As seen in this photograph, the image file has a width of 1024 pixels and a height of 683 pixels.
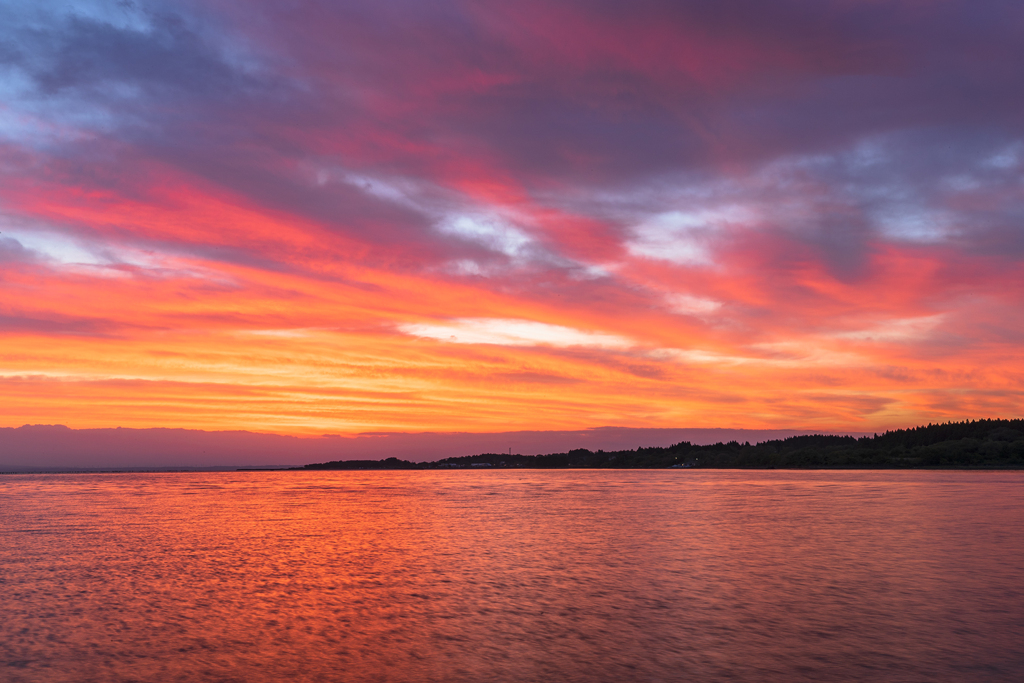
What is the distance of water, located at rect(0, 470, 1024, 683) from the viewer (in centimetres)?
1338

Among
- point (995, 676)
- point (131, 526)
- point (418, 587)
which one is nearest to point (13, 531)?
point (131, 526)

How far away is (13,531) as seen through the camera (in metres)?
37.3

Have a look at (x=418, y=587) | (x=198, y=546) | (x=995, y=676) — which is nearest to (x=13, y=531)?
(x=198, y=546)

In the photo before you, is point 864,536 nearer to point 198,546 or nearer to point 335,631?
point 335,631

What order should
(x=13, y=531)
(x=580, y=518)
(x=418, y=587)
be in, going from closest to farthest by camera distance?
(x=418, y=587) < (x=13, y=531) < (x=580, y=518)

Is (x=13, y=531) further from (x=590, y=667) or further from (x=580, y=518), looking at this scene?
(x=590, y=667)

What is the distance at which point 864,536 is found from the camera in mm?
32875

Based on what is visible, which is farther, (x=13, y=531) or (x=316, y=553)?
(x=13, y=531)

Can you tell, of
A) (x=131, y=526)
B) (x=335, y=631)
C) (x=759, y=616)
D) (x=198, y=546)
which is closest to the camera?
(x=335, y=631)

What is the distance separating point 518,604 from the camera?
61.8ft

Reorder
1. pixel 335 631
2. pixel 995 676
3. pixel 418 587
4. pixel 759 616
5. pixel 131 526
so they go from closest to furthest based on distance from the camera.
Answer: pixel 995 676 < pixel 335 631 < pixel 759 616 < pixel 418 587 < pixel 131 526

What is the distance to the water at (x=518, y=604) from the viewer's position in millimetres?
13383

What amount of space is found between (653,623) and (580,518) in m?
29.2

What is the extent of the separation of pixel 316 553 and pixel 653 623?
16989mm
